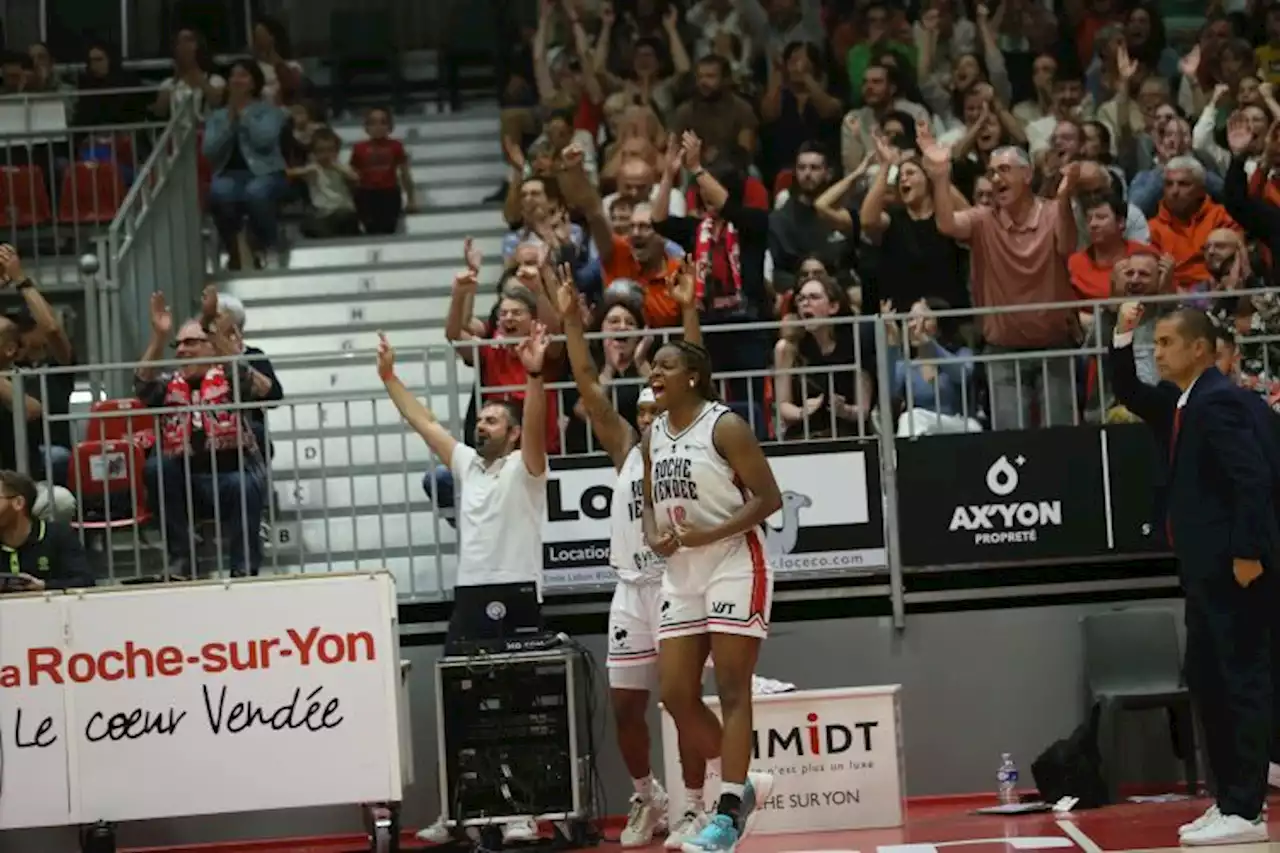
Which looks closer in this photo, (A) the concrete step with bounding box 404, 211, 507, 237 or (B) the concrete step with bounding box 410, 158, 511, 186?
(A) the concrete step with bounding box 404, 211, 507, 237

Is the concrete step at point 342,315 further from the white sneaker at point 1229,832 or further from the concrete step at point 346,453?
the white sneaker at point 1229,832

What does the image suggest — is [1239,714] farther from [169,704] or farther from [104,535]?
[104,535]

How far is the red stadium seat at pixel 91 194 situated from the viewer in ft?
55.7

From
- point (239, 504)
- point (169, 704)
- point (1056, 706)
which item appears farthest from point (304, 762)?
point (1056, 706)

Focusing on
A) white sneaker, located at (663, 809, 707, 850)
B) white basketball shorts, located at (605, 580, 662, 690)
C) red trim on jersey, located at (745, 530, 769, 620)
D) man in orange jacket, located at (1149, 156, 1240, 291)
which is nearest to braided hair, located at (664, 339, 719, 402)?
red trim on jersey, located at (745, 530, 769, 620)

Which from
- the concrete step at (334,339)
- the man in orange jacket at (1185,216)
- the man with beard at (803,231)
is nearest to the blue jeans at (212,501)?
the man with beard at (803,231)

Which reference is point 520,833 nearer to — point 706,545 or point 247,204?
point 706,545

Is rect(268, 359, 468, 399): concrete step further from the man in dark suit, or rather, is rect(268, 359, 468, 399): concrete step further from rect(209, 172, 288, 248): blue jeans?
the man in dark suit

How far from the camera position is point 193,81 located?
18.5 metres

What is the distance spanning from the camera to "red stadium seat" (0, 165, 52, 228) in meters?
16.9

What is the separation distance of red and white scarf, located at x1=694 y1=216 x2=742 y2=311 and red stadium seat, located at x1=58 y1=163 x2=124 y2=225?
16.5 feet

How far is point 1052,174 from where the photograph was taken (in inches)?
595

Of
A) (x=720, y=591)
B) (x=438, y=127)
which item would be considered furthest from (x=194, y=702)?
(x=438, y=127)

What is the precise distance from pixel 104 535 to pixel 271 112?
5267mm
